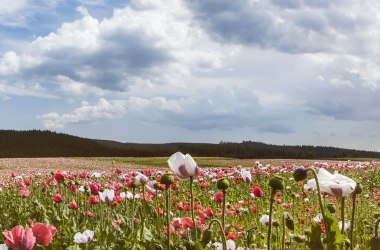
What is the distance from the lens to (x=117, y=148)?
2148 inches

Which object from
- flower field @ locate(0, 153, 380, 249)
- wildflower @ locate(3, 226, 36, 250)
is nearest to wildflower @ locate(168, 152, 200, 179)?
flower field @ locate(0, 153, 380, 249)

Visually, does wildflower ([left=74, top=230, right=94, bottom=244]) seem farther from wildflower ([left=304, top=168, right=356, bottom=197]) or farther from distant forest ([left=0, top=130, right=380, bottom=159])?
distant forest ([left=0, top=130, right=380, bottom=159])

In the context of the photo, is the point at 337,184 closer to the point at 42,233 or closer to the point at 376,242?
the point at 376,242

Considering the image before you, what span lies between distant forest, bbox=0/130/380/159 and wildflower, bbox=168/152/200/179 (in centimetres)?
4976

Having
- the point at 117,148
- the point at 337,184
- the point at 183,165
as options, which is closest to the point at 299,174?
the point at 337,184

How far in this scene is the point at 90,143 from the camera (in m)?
55.7


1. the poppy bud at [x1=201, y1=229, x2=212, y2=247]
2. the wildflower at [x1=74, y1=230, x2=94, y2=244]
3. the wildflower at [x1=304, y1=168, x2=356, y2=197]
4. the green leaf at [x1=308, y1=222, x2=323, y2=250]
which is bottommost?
the wildflower at [x1=74, y1=230, x2=94, y2=244]

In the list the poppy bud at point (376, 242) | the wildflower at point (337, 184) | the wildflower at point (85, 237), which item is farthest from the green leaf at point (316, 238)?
the wildflower at point (85, 237)

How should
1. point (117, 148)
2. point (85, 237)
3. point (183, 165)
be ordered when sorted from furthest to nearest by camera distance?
1. point (117, 148)
2. point (85, 237)
3. point (183, 165)

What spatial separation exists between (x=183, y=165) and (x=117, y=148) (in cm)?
5187

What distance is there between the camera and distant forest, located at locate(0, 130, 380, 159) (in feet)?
174

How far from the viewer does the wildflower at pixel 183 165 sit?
10.7 ft

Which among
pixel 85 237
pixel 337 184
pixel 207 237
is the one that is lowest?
pixel 85 237

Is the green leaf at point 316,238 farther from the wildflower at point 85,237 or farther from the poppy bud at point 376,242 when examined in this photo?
the wildflower at point 85,237
